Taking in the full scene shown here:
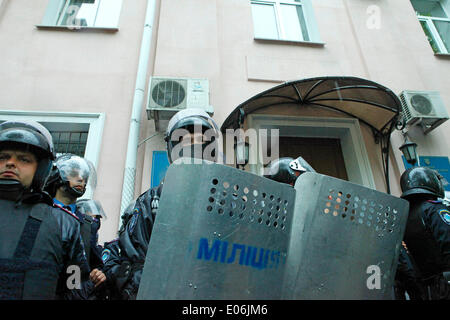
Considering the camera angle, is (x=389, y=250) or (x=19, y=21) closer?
(x=389, y=250)

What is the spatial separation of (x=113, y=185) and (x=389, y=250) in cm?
358

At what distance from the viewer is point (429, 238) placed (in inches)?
91.5

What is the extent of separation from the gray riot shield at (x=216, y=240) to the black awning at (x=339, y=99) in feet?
11.0

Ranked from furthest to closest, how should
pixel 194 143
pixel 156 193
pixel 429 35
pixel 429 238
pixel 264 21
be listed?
pixel 429 35 → pixel 264 21 → pixel 429 238 → pixel 194 143 → pixel 156 193

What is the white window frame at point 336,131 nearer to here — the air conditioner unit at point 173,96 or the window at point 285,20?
the air conditioner unit at point 173,96

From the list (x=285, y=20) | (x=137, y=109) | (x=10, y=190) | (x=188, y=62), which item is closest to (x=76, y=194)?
(x=10, y=190)

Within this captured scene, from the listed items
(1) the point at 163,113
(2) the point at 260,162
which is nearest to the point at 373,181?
(2) the point at 260,162

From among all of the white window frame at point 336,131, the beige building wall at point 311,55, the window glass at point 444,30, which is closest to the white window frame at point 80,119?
the beige building wall at point 311,55

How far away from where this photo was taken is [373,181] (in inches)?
181

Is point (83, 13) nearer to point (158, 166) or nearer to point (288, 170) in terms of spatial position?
point (158, 166)

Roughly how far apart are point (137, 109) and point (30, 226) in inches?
127

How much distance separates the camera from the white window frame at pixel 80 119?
425 cm

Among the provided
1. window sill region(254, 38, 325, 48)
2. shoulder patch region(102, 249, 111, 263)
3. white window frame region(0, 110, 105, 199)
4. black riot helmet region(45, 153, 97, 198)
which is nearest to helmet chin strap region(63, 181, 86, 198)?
black riot helmet region(45, 153, 97, 198)

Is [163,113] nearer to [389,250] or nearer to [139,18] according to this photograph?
[139,18]
